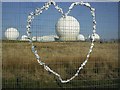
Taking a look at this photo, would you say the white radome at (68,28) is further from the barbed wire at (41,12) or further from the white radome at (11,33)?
the white radome at (11,33)

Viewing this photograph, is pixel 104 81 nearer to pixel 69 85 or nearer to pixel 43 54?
pixel 69 85

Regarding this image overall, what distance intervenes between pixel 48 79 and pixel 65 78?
0.35 m

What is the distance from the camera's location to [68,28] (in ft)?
21.6

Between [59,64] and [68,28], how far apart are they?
750 millimetres

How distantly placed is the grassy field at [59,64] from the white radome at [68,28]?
121mm

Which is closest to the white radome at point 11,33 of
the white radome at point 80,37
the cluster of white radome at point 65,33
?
the cluster of white radome at point 65,33

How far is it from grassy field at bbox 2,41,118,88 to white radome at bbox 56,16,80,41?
0.12 m

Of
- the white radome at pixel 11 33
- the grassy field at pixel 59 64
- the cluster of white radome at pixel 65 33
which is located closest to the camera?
the white radome at pixel 11 33

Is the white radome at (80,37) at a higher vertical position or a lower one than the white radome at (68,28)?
lower

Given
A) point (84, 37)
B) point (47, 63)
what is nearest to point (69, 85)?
point (47, 63)

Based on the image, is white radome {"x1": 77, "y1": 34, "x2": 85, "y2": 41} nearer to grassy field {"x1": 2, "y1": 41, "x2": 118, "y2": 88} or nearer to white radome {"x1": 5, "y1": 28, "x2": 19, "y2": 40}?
grassy field {"x1": 2, "y1": 41, "x2": 118, "y2": 88}

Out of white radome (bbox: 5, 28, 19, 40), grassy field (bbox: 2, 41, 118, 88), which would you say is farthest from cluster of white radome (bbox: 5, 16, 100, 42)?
grassy field (bbox: 2, 41, 118, 88)

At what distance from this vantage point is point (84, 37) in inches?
256

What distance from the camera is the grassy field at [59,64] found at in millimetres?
6625
